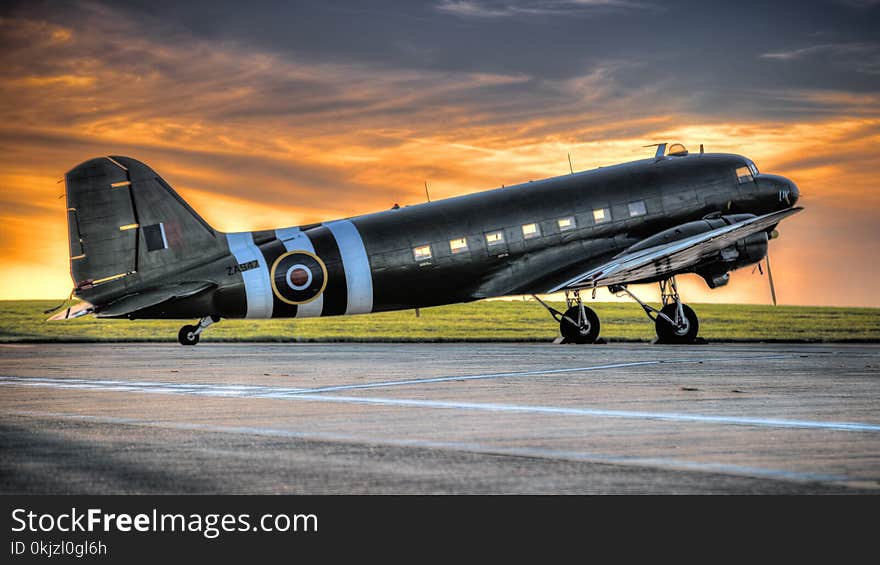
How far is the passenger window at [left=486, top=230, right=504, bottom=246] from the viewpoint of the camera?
32.7 metres

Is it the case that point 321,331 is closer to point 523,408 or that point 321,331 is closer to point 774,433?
point 523,408

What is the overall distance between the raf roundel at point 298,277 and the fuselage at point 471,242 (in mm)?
30

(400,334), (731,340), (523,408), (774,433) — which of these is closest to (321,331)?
(400,334)

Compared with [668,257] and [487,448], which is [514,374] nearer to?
[487,448]

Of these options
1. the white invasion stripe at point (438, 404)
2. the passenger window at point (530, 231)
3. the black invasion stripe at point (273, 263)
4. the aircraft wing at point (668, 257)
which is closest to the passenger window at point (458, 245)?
the passenger window at point (530, 231)

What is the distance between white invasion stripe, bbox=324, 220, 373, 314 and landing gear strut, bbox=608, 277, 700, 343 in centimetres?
879

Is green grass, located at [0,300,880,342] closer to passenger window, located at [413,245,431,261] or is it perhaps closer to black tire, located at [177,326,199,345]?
passenger window, located at [413,245,431,261]

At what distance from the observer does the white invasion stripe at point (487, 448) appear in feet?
31.3

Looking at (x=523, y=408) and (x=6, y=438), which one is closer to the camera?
(x=6, y=438)

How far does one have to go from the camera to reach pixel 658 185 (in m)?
35.0

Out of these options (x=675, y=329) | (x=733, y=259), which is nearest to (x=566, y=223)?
(x=675, y=329)

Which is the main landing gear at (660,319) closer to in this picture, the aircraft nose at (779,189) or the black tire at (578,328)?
the black tire at (578,328)
